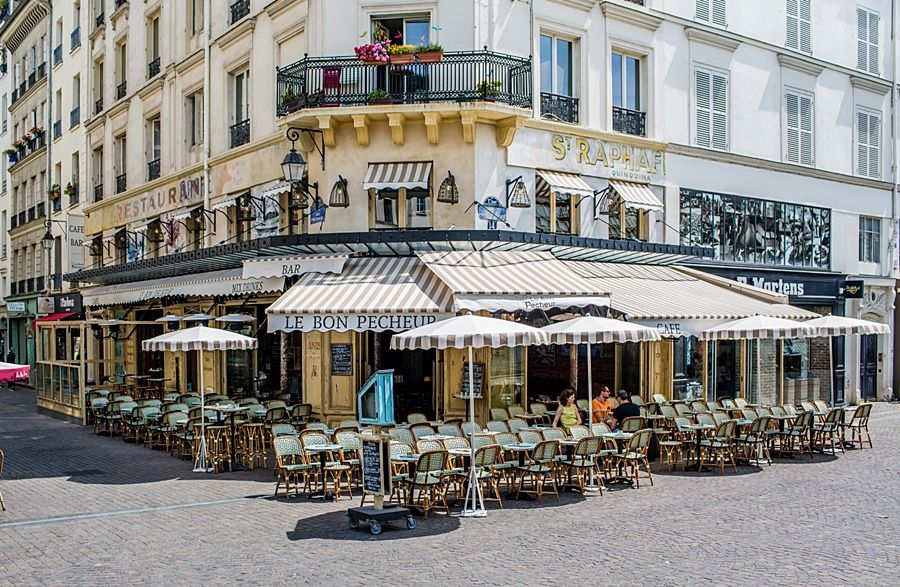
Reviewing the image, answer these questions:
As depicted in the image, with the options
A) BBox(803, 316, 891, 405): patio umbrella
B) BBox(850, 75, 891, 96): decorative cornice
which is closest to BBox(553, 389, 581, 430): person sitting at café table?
BBox(803, 316, 891, 405): patio umbrella

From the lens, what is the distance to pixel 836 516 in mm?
11531

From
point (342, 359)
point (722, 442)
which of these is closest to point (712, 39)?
point (722, 442)

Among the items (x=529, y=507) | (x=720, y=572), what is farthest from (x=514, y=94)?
(x=720, y=572)

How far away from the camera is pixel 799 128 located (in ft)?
84.5

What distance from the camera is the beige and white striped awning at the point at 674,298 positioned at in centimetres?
1748

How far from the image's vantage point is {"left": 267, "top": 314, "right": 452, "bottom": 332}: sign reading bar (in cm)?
1611

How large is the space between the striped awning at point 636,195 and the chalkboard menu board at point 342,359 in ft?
22.1

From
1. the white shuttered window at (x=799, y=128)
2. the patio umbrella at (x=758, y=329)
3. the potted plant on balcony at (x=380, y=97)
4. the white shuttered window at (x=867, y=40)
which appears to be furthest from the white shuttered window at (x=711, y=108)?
the potted plant on balcony at (x=380, y=97)

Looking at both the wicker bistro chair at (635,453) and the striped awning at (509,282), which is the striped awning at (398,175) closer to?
the striped awning at (509,282)

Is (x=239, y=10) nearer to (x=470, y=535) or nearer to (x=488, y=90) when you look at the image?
(x=488, y=90)

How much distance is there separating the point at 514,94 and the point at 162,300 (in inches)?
520

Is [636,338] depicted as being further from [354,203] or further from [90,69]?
[90,69]

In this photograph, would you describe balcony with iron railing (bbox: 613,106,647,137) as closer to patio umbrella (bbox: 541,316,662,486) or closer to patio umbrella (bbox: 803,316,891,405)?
patio umbrella (bbox: 803,316,891,405)

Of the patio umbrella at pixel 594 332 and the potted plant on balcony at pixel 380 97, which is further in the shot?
the potted plant on balcony at pixel 380 97
